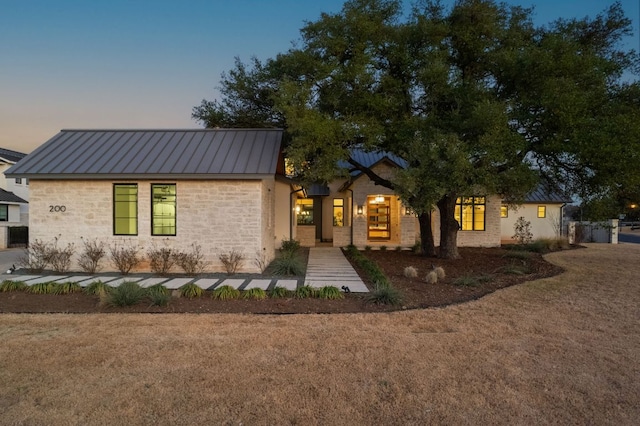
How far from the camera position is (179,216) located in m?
10.1

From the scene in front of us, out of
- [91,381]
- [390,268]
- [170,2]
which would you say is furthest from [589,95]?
[170,2]

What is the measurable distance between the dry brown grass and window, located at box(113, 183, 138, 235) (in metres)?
4.57

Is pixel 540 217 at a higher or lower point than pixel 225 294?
higher

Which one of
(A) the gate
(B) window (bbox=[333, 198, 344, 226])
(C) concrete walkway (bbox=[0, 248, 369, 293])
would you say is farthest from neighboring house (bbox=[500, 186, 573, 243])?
(A) the gate

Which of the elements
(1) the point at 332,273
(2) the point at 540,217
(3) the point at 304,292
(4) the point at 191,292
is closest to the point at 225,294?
(4) the point at 191,292

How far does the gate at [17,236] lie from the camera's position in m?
17.5

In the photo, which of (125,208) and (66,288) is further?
(125,208)

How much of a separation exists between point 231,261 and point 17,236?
14.7 m

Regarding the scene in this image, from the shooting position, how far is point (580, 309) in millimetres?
6750

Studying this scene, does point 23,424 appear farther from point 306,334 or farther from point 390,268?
point 390,268

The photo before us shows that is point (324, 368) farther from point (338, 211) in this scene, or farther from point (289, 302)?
point (338, 211)

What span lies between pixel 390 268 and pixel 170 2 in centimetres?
1205

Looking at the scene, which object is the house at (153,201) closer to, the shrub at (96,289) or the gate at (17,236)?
the shrub at (96,289)

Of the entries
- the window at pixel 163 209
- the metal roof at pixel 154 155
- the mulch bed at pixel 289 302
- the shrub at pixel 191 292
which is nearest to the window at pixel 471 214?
the mulch bed at pixel 289 302
